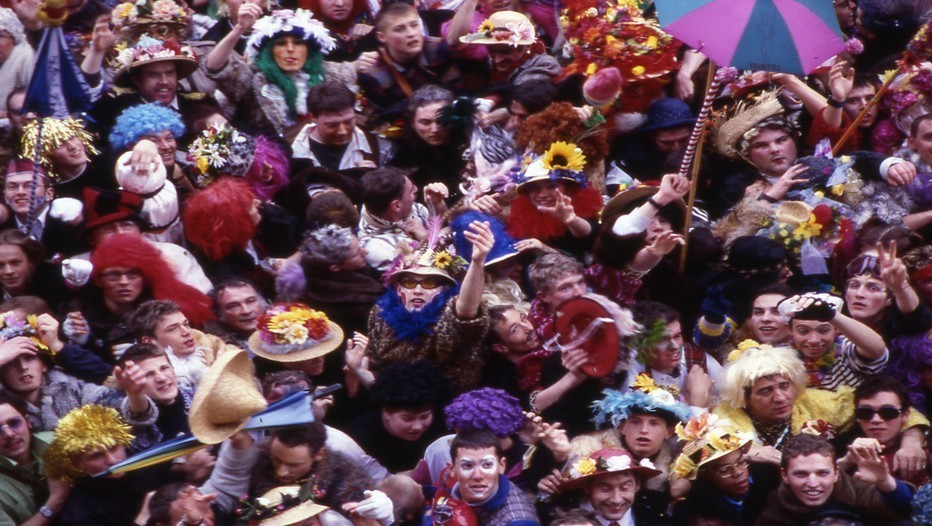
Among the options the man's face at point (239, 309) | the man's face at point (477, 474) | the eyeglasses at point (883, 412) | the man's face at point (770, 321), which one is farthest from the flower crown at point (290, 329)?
the eyeglasses at point (883, 412)

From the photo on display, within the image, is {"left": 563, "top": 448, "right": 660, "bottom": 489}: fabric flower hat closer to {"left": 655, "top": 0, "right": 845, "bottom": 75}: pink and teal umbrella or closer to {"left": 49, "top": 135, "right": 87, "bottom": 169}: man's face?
{"left": 655, "top": 0, "right": 845, "bottom": 75}: pink and teal umbrella

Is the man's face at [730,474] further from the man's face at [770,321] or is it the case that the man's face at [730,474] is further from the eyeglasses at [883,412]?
the man's face at [770,321]

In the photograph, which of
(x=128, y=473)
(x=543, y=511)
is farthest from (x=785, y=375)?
(x=128, y=473)

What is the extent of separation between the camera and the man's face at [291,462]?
8656 millimetres

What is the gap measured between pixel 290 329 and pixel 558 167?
174 centimetres

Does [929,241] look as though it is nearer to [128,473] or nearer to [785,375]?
[785,375]

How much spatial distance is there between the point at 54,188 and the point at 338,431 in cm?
240

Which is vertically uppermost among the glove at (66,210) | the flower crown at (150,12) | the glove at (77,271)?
the flower crown at (150,12)

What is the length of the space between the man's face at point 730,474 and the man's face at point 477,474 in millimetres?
1045

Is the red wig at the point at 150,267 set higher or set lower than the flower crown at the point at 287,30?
lower

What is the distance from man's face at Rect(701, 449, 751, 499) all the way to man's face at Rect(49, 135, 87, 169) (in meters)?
3.96

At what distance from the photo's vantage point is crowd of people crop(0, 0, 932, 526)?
895 centimetres

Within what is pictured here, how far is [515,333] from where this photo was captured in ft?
32.2

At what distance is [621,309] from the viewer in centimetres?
969
